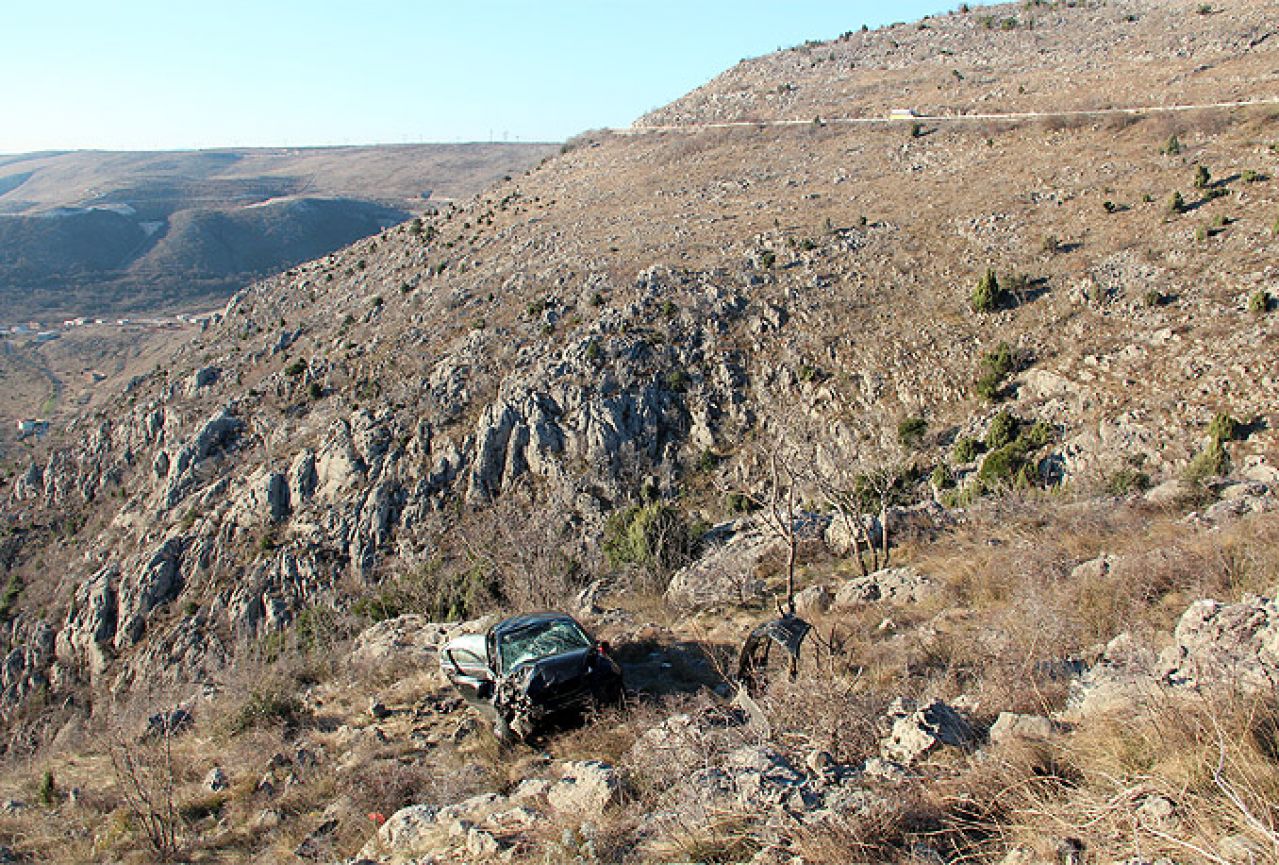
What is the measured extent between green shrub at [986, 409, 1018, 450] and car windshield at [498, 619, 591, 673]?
1336cm

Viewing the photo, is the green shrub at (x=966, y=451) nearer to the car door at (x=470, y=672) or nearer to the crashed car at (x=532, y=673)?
the crashed car at (x=532, y=673)

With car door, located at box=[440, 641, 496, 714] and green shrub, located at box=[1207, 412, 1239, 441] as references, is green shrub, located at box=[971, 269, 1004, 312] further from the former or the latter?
car door, located at box=[440, 641, 496, 714]

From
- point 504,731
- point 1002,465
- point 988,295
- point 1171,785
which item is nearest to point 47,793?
point 504,731

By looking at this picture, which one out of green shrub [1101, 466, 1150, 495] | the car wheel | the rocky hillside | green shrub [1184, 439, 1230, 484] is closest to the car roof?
the car wheel

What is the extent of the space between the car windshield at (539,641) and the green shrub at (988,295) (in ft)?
60.4

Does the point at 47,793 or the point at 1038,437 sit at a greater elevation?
the point at 1038,437

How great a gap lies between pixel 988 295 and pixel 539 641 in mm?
18931

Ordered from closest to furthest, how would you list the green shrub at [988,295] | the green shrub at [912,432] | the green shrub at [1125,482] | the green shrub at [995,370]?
the green shrub at [1125,482]
the green shrub at [912,432]
the green shrub at [995,370]
the green shrub at [988,295]

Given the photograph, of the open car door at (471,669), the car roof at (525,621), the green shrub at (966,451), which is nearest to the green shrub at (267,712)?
the open car door at (471,669)

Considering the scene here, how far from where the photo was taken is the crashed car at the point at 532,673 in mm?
6453

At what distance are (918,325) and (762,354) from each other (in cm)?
486

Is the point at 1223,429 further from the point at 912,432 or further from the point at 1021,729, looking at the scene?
the point at 1021,729

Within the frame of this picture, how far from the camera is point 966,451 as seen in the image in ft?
56.0

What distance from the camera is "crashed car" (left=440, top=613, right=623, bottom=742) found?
645cm
